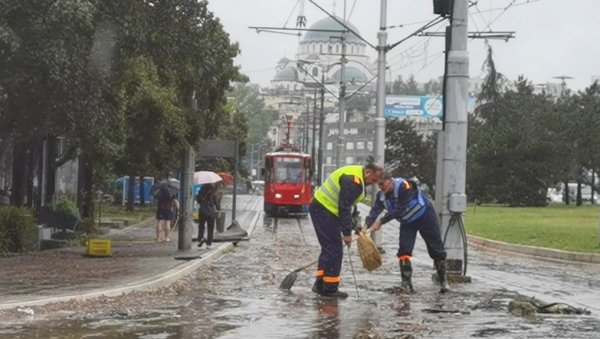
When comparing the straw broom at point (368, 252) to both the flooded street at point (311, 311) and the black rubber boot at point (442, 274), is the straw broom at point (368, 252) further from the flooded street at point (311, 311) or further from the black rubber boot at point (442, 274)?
the black rubber boot at point (442, 274)

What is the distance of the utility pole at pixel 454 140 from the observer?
51.5ft

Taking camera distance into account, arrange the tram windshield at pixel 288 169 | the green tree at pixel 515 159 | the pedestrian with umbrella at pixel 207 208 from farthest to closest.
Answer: the green tree at pixel 515 159 → the tram windshield at pixel 288 169 → the pedestrian with umbrella at pixel 207 208

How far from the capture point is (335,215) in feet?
41.7

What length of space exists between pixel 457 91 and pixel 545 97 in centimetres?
6511

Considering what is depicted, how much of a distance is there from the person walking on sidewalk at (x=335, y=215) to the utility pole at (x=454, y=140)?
3333mm

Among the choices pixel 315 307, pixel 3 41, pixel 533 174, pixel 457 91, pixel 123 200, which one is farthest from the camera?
pixel 533 174

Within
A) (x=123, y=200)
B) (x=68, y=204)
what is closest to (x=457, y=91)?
(x=68, y=204)

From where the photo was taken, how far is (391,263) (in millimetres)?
20094

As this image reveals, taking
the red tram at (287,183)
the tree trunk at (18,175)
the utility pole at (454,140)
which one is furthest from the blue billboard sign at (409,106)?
the utility pole at (454,140)

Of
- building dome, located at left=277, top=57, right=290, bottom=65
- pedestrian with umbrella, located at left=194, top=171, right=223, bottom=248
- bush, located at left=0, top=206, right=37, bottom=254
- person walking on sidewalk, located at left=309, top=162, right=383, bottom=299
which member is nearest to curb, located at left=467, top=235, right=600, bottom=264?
pedestrian with umbrella, located at left=194, top=171, right=223, bottom=248

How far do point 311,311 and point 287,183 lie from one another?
122ft

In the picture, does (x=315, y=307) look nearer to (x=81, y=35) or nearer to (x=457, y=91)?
(x=457, y=91)

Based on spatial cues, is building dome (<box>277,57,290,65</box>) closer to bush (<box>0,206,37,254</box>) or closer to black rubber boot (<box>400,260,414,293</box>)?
bush (<box>0,206,37,254</box>)

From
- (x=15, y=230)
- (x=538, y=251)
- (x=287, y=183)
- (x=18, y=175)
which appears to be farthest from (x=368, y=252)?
(x=287, y=183)
